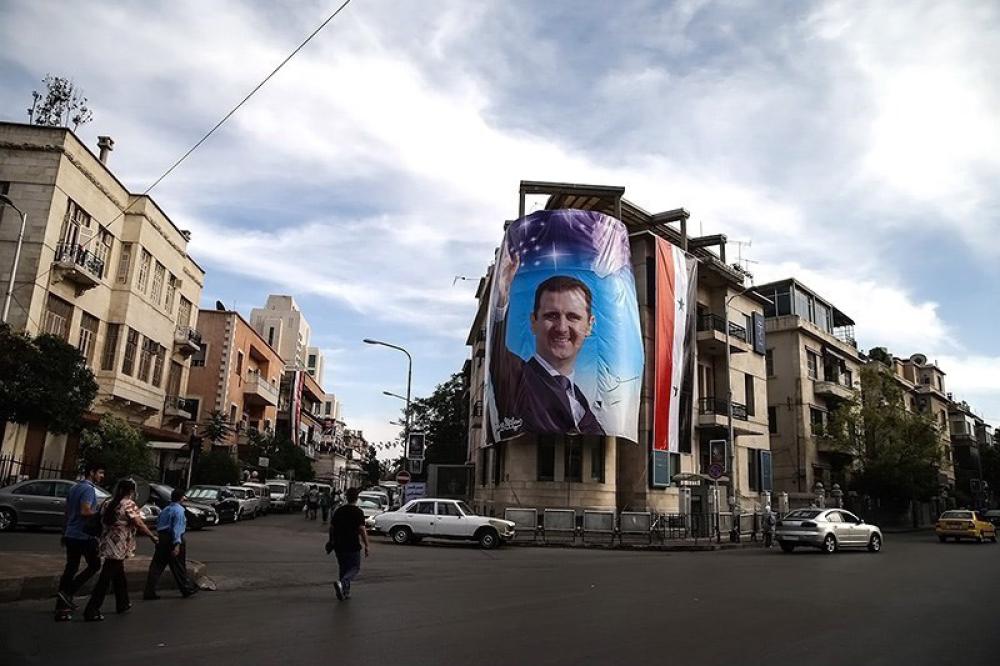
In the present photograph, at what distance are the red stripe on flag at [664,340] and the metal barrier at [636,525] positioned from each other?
4.85 metres

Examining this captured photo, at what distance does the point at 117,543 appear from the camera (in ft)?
28.7

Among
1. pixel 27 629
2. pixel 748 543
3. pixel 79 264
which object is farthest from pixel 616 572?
pixel 79 264

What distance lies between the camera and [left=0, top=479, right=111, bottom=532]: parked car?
18.9 metres

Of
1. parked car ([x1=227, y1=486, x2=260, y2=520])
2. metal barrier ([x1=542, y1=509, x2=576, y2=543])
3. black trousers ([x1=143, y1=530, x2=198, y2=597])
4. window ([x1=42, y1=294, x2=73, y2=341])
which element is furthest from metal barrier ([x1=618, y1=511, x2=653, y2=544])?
window ([x1=42, y1=294, x2=73, y2=341])

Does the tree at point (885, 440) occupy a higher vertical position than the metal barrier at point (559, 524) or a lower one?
higher

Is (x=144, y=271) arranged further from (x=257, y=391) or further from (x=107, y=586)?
(x=107, y=586)

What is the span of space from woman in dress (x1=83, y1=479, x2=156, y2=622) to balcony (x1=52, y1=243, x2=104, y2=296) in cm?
2309

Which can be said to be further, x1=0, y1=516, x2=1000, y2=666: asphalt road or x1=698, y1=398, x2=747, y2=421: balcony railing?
x1=698, y1=398, x2=747, y2=421: balcony railing

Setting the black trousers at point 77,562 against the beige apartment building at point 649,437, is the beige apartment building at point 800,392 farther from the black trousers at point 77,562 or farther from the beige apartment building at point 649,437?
the black trousers at point 77,562

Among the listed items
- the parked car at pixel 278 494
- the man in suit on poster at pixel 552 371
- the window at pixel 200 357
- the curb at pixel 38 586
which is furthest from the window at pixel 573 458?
the window at pixel 200 357

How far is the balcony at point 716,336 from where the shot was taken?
121ft

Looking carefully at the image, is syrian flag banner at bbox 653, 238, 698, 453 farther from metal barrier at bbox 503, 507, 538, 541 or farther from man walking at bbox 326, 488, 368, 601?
man walking at bbox 326, 488, 368, 601

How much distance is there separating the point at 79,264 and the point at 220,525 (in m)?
12.3

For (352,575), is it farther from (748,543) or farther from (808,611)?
(748,543)
